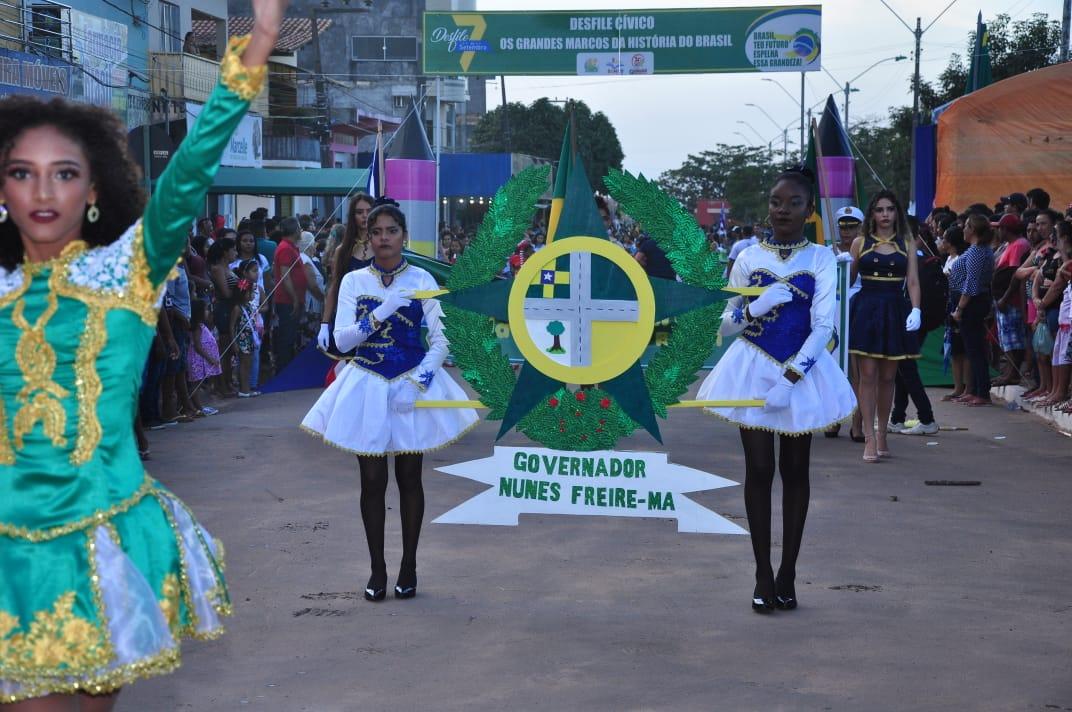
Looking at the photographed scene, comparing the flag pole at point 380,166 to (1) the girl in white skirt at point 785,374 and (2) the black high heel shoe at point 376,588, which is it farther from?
(1) the girl in white skirt at point 785,374

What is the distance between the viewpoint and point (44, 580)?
9.86 feet

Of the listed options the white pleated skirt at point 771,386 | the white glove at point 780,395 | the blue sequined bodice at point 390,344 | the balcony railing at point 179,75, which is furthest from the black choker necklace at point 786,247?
the balcony railing at point 179,75

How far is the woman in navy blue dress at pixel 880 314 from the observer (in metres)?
10.9

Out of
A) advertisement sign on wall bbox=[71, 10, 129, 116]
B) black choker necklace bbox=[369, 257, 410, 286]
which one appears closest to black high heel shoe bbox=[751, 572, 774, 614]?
black choker necklace bbox=[369, 257, 410, 286]

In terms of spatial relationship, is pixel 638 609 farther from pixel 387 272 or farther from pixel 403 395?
pixel 387 272

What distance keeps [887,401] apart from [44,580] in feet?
30.1

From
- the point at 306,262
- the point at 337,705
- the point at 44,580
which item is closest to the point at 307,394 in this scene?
the point at 306,262

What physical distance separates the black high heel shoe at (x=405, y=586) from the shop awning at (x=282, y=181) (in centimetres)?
2296

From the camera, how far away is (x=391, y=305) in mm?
6688

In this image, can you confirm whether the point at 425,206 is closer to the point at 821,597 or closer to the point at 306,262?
the point at 306,262

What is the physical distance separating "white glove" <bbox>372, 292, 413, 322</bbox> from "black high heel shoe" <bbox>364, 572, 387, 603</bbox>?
1.28 metres

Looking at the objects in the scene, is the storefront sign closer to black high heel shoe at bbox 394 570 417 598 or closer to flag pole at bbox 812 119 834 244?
flag pole at bbox 812 119 834 244

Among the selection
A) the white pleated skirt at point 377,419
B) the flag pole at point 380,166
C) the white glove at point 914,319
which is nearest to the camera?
the white pleated skirt at point 377,419

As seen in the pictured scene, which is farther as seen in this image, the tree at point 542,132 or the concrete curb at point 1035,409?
the tree at point 542,132
